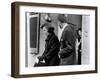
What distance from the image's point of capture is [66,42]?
1.95 m

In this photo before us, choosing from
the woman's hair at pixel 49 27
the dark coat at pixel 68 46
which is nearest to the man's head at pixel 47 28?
the woman's hair at pixel 49 27

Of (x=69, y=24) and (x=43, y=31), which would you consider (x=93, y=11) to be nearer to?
(x=69, y=24)

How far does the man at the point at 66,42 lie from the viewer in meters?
1.93

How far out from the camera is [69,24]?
1965 millimetres

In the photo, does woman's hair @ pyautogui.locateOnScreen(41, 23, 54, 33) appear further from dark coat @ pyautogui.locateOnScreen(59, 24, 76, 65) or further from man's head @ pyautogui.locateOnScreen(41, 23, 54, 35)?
dark coat @ pyautogui.locateOnScreen(59, 24, 76, 65)

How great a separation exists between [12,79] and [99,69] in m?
0.76

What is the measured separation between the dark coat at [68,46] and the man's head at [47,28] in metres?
0.11

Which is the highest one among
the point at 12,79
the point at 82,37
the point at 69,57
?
the point at 82,37

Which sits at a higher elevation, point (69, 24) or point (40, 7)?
point (40, 7)

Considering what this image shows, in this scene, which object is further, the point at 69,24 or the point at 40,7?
the point at 69,24

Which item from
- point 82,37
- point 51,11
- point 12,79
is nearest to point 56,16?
point 51,11

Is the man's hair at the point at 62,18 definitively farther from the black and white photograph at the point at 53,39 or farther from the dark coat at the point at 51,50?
the dark coat at the point at 51,50

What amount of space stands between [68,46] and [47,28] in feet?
0.75

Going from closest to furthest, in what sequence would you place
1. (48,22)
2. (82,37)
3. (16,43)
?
(16,43) < (48,22) < (82,37)
